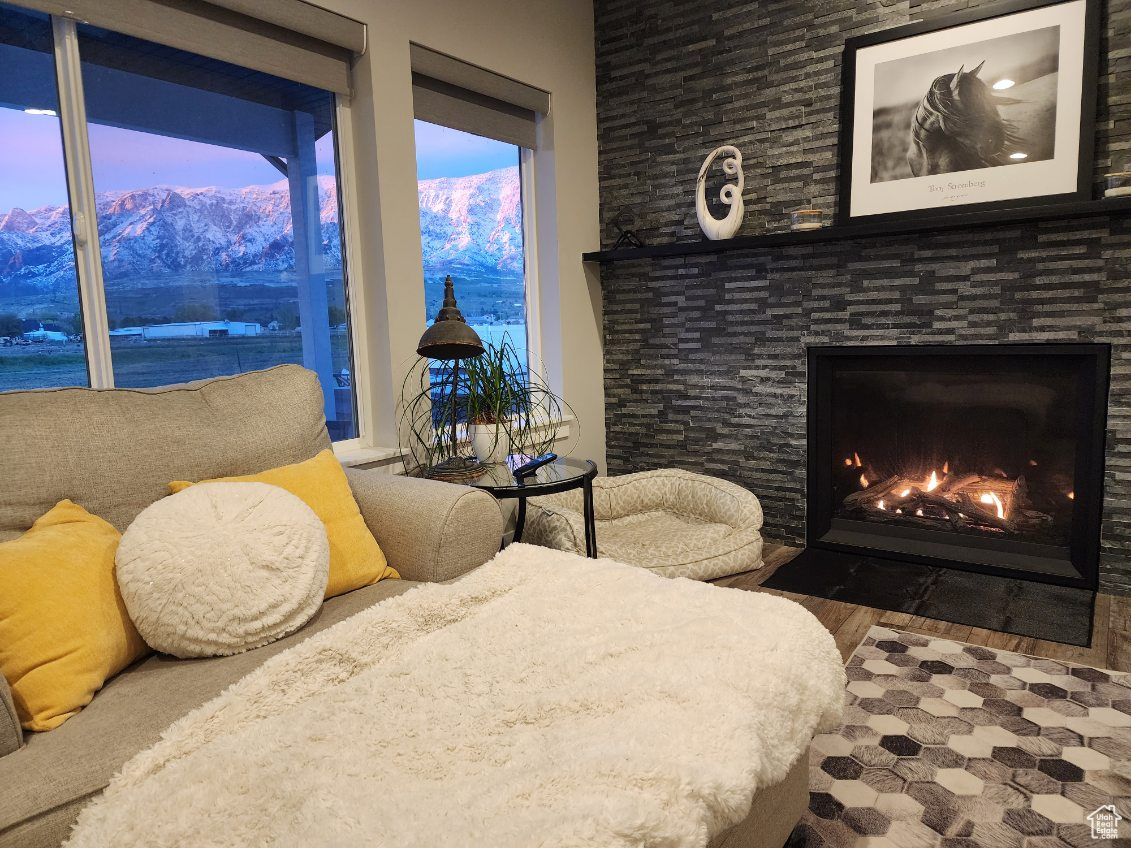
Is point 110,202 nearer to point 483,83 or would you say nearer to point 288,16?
point 288,16

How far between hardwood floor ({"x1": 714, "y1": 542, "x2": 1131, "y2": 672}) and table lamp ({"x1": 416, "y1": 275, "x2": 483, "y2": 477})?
1174 millimetres

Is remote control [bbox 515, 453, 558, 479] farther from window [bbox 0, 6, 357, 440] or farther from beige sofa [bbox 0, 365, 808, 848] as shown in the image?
window [bbox 0, 6, 357, 440]

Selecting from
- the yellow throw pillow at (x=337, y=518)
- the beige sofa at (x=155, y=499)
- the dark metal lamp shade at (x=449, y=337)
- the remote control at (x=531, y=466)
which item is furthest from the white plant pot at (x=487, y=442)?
the yellow throw pillow at (x=337, y=518)

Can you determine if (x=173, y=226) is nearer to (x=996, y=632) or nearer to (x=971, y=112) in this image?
(x=971, y=112)

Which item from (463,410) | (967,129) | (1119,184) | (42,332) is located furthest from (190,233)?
(1119,184)

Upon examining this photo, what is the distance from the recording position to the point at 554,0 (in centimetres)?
335

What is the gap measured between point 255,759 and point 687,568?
1939 millimetres

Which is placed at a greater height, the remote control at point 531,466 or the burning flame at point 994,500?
the remote control at point 531,466

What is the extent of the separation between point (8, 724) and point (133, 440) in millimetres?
681

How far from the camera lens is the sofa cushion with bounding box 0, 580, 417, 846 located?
1.00 m

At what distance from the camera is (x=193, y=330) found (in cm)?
235

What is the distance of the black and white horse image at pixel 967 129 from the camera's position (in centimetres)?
261

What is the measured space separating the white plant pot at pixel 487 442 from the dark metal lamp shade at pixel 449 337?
24cm
